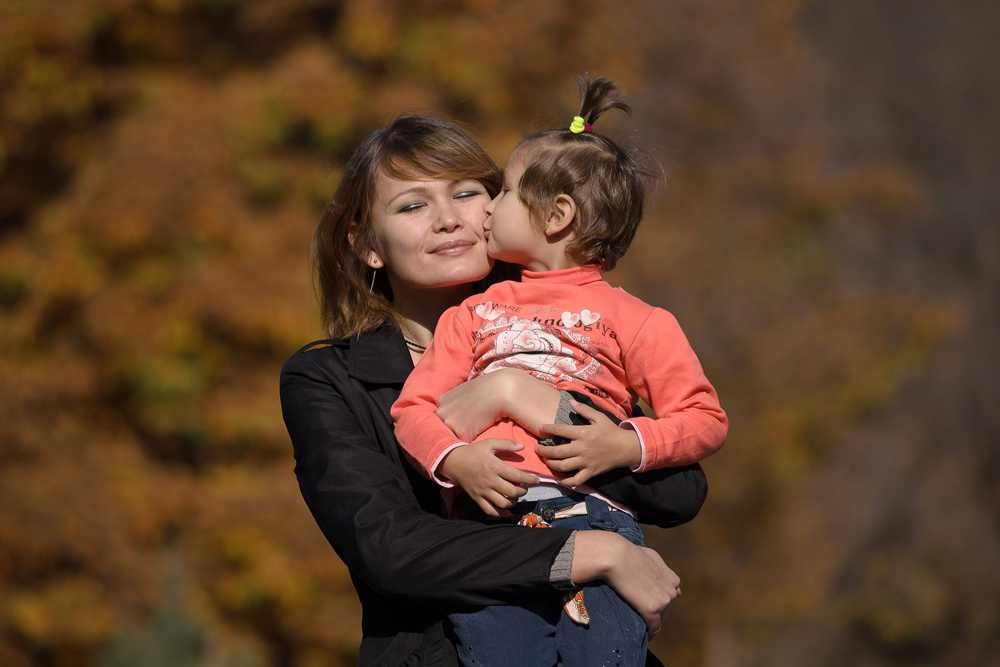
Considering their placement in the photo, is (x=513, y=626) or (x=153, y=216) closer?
(x=513, y=626)

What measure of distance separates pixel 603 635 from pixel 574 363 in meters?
0.51

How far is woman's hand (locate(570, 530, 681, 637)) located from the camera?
2396 millimetres

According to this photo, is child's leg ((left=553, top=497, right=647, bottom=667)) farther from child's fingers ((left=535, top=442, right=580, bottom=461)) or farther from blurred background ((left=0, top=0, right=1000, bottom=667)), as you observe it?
blurred background ((left=0, top=0, right=1000, bottom=667))

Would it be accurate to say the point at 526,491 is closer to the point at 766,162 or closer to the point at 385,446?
the point at 385,446

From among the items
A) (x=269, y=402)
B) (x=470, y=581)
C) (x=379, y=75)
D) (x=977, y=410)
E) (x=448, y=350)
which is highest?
(x=448, y=350)

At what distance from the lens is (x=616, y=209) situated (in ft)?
9.11

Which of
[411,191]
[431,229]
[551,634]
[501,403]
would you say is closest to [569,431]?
[501,403]

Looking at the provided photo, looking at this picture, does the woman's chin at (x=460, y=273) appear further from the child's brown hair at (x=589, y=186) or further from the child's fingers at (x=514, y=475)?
the child's fingers at (x=514, y=475)

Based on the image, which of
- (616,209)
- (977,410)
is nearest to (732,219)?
(977,410)

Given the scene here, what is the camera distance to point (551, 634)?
2449 millimetres

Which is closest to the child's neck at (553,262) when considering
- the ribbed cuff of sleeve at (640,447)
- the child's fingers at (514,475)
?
the ribbed cuff of sleeve at (640,447)

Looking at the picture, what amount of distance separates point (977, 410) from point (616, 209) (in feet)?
56.3

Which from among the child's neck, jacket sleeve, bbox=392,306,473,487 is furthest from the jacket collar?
the child's neck

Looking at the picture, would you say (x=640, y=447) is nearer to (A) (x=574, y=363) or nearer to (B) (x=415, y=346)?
(A) (x=574, y=363)
